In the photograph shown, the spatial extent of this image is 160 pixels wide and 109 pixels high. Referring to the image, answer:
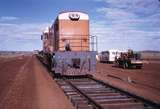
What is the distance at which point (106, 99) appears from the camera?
12344 millimetres

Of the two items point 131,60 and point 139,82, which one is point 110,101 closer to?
point 139,82

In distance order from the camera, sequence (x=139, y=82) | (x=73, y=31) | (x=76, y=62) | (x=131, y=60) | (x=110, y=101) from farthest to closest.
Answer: (x=131, y=60), (x=73, y=31), (x=76, y=62), (x=139, y=82), (x=110, y=101)

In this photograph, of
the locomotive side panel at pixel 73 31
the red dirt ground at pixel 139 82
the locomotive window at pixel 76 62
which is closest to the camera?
the red dirt ground at pixel 139 82

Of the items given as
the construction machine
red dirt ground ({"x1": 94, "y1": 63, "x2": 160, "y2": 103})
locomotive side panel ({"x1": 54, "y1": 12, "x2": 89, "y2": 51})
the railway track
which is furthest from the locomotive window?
the construction machine

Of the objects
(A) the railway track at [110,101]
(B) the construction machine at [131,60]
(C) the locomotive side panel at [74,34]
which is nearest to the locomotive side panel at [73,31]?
(C) the locomotive side panel at [74,34]

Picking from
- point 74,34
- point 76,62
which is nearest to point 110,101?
point 76,62

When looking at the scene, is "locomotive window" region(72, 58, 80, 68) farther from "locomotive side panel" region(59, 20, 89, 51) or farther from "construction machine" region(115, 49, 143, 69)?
"construction machine" region(115, 49, 143, 69)

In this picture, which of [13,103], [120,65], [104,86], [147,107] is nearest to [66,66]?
[104,86]

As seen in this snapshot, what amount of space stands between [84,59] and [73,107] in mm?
9603

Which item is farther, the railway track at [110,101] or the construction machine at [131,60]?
the construction machine at [131,60]

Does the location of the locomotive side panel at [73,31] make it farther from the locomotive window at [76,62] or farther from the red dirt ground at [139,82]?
the red dirt ground at [139,82]

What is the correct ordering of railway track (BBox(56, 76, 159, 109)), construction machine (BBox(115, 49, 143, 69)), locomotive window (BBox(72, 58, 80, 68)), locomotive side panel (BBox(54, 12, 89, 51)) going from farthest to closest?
construction machine (BBox(115, 49, 143, 69)), locomotive side panel (BBox(54, 12, 89, 51)), locomotive window (BBox(72, 58, 80, 68)), railway track (BBox(56, 76, 159, 109))

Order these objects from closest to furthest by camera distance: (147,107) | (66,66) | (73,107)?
(147,107)
(73,107)
(66,66)

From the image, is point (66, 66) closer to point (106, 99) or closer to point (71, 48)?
point (71, 48)
